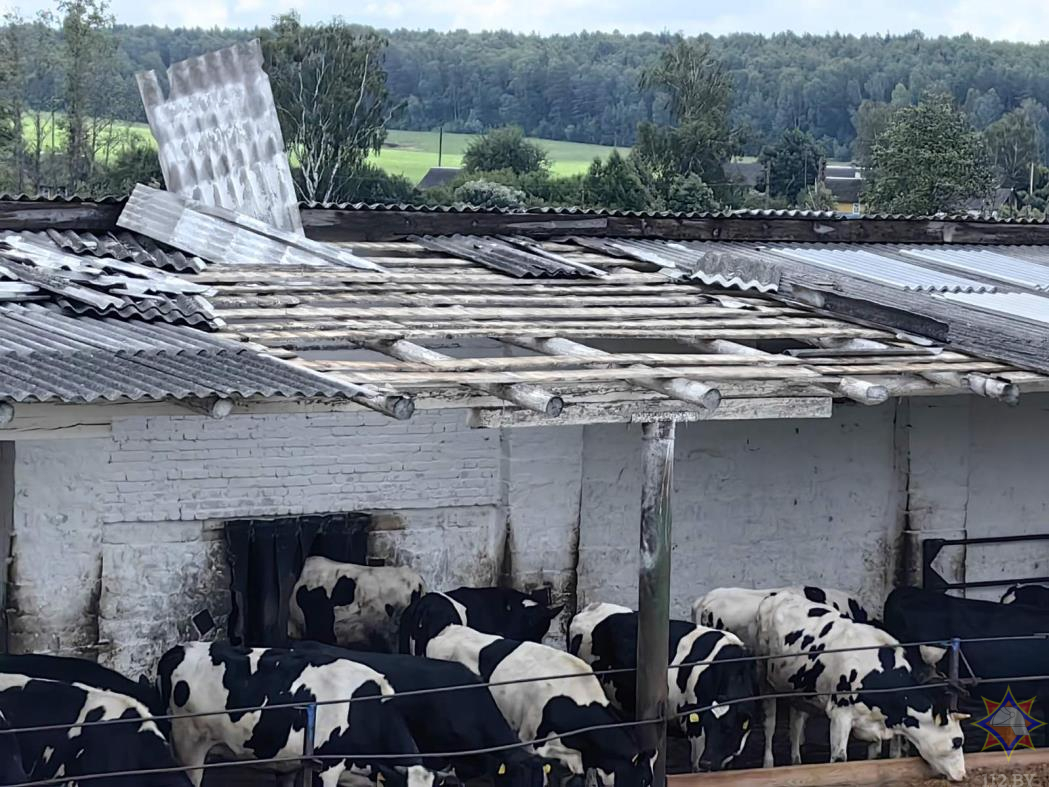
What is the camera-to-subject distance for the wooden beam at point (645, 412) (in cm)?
829

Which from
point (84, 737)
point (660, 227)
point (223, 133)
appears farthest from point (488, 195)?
point (84, 737)

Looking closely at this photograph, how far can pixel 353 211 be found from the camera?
44.0ft

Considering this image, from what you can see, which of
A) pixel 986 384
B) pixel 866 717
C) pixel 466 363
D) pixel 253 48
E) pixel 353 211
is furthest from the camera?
pixel 253 48

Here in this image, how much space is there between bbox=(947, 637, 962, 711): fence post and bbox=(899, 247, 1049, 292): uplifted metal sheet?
4.64 metres

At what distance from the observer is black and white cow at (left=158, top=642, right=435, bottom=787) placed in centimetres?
895

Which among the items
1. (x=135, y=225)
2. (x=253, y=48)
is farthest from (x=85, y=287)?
(x=253, y=48)

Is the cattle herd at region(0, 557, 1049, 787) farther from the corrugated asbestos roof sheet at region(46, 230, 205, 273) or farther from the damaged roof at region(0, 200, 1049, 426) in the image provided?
the corrugated asbestos roof sheet at region(46, 230, 205, 273)

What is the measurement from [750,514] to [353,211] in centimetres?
406

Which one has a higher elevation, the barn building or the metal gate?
the barn building

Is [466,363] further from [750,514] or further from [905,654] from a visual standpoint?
[750,514]

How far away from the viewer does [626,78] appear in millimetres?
125250

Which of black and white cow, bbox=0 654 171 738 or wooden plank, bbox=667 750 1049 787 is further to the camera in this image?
wooden plank, bbox=667 750 1049 787

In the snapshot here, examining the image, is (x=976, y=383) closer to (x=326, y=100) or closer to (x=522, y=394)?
(x=522, y=394)

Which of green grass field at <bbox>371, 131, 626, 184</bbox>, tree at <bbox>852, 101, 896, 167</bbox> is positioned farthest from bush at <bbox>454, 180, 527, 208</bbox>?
tree at <bbox>852, 101, 896, 167</bbox>
